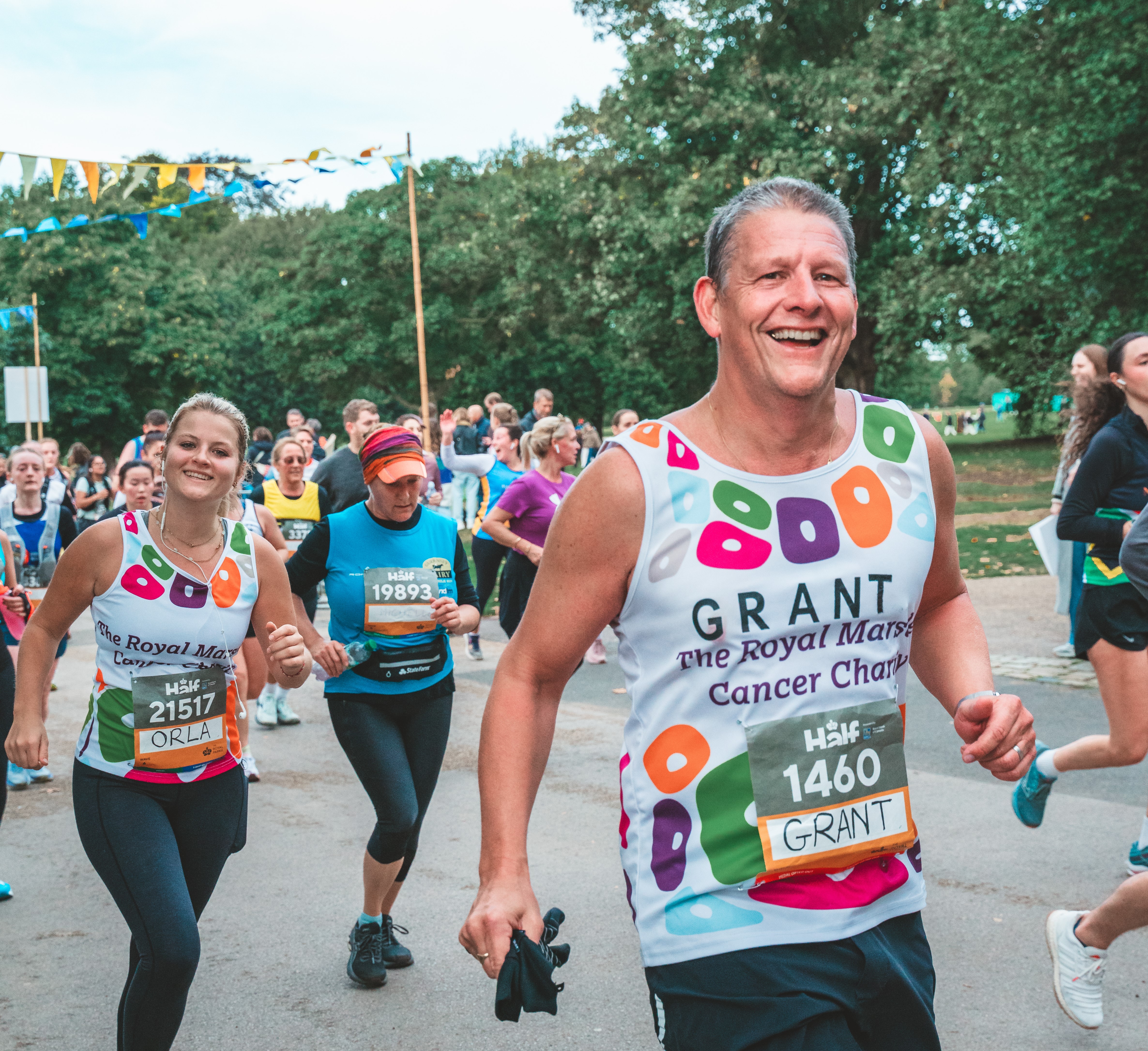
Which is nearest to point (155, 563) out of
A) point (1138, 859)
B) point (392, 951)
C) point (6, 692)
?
point (6, 692)

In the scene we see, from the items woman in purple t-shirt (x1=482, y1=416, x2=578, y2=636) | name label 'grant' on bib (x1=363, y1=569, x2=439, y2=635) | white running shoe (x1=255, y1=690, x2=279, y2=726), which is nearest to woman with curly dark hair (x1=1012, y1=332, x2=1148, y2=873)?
name label 'grant' on bib (x1=363, y1=569, x2=439, y2=635)

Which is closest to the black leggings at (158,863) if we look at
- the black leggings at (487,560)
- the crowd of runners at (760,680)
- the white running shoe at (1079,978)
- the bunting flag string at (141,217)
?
the crowd of runners at (760,680)

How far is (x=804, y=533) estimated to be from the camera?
2066 mm

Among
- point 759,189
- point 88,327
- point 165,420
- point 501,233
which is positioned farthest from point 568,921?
point 88,327

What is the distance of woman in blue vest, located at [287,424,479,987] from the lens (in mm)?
4418

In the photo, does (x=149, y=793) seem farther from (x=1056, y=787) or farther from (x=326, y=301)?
(x=326, y=301)

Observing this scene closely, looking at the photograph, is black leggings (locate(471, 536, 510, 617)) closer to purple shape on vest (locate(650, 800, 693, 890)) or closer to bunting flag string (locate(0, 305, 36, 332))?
purple shape on vest (locate(650, 800, 693, 890))

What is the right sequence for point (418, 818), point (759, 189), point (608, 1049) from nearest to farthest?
1. point (759, 189)
2. point (608, 1049)
3. point (418, 818)

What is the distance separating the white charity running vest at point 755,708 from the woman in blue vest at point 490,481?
316 inches

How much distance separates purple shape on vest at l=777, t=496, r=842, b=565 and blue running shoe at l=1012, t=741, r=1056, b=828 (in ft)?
11.6

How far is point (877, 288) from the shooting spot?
2592 centimetres

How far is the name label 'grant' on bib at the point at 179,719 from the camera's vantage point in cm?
342

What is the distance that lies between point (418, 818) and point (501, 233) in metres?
Answer: 35.4

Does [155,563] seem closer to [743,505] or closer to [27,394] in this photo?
[743,505]
